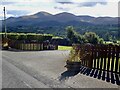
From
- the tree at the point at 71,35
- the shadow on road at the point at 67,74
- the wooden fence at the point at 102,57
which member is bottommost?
the tree at the point at 71,35

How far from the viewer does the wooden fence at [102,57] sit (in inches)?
502

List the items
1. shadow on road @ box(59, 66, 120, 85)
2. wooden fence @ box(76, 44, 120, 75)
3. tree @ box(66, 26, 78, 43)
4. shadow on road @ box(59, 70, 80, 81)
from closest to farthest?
shadow on road @ box(59, 66, 120, 85) → shadow on road @ box(59, 70, 80, 81) → wooden fence @ box(76, 44, 120, 75) → tree @ box(66, 26, 78, 43)

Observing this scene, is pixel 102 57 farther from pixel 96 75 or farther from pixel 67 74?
pixel 67 74

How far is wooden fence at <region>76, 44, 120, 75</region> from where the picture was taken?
41.9ft

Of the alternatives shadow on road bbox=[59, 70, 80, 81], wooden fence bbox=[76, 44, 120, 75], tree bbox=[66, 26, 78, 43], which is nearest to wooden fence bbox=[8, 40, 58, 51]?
wooden fence bbox=[76, 44, 120, 75]

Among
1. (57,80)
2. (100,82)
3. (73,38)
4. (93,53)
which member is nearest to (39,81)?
(57,80)

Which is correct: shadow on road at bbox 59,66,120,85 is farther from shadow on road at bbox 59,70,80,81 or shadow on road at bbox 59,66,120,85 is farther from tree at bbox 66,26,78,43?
tree at bbox 66,26,78,43

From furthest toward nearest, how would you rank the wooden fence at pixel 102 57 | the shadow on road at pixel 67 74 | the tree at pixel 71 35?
the tree at pixel 71 35, the wooden fence at pixel 102 57, the shadow on road at pixel 67 74

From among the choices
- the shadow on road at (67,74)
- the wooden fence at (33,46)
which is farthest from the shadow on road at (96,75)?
the wooden fence at (33,46)

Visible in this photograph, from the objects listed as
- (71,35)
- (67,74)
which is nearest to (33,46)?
(67,74)

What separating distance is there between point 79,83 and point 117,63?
258 cm

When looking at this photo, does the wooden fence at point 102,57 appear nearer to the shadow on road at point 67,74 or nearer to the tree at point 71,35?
the shadow on road at point 67,74

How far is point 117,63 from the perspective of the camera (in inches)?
491

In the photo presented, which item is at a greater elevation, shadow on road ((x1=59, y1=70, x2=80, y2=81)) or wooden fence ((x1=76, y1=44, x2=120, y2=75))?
A: wooden fence ((x1=76, y1=44, x2=120, y2=75))
